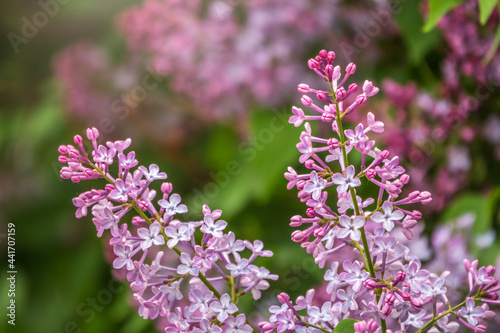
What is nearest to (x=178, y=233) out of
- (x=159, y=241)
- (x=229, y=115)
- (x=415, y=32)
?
(x=159, y=241)

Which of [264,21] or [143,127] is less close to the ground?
[264,21]

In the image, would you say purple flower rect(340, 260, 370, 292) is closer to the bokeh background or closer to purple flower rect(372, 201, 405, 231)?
purple flower rect(372, 201, 405, 231)

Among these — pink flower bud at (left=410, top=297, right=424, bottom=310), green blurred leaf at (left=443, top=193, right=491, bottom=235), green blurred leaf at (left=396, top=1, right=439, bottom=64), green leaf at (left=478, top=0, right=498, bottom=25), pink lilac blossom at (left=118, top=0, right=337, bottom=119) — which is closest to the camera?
pink flower bud at (left=410, top=297, right=424, bottom=310)

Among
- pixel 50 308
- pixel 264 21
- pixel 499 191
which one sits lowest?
pixel 50 308

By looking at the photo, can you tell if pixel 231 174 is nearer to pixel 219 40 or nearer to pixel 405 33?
→ pixel 219 40

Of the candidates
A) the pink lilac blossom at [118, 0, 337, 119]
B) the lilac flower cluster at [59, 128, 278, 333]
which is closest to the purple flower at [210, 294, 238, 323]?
the lilac flower cluster at [59, 128, 278, 333]

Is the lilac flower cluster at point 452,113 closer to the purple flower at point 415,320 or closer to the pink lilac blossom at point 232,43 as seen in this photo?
the pink lilac blossom at point 232,43

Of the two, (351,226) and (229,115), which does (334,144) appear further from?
(229,115)

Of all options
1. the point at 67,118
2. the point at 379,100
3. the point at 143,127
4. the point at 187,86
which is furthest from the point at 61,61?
the point at 379,100
